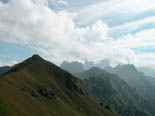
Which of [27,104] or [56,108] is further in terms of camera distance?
[56,108]

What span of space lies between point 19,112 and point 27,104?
2593cm

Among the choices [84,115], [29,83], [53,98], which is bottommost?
[84,115]

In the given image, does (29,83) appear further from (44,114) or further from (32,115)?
(32,115)

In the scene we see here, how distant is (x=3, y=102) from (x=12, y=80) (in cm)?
7667

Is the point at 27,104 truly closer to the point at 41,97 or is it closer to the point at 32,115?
the point at 32,115

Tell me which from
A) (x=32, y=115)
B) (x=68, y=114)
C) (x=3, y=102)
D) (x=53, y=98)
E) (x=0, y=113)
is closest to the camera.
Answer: (x=0, y=113)

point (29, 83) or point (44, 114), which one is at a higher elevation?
point (29, 83)

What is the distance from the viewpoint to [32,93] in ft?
590

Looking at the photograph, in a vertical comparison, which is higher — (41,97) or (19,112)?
(41,97)

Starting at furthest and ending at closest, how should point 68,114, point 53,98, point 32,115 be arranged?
point 53,98
point 68,114
point 32,115

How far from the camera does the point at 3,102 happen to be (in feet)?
346

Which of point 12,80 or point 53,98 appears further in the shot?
point 53,98

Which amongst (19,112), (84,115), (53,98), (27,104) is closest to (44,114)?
(27,104)

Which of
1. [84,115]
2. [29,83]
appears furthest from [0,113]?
[84,115]
